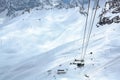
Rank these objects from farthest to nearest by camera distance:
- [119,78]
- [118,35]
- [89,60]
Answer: [118,35]
[89,60]
[119,78]

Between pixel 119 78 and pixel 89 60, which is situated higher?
pixel 119 78

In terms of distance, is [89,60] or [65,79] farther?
[89,60]

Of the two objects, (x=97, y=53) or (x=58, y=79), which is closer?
(x=58, y=79)

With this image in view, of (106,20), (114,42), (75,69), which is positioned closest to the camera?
(75,69)

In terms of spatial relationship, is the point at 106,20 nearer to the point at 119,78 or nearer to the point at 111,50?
the point at 111,50

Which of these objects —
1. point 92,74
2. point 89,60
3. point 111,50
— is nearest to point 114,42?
point 111,50

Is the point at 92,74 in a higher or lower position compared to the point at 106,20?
A: higher

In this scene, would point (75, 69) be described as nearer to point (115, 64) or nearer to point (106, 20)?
point (115, 64)

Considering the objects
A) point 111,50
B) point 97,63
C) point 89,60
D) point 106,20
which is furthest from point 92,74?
point 106,20

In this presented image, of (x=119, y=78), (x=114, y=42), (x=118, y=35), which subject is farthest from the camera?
(x=118, y=35)
